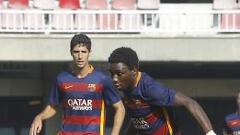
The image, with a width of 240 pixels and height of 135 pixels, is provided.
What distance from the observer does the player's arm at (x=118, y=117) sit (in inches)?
312

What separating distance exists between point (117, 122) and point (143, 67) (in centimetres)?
862

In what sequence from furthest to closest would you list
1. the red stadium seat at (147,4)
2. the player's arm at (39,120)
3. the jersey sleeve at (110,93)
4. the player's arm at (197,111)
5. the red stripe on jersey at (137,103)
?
the red stadium seat at (147,4)
the jersey sleeve at (110,93)
the player's arm at (39,120)
the red stripe on jersey at (137,103)
the player's arm at (197,111)

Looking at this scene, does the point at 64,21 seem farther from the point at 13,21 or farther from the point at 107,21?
the point at 13,21

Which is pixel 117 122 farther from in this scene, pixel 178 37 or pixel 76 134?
pixel 178 37

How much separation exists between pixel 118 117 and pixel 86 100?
33 centimetres

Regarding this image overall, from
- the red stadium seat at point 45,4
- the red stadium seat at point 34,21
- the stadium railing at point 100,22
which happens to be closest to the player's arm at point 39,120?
the stadium railing at point 100,22

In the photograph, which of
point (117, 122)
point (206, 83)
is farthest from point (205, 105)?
point (117, 122)

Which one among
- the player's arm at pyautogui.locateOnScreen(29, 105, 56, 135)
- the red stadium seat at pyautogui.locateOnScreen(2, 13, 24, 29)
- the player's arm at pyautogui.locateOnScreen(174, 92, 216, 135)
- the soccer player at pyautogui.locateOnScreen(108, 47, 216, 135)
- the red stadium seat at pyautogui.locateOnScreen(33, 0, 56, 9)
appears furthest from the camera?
the red stadium seat at pyautogui.locateOnScreen(33, 0, 56, 9)

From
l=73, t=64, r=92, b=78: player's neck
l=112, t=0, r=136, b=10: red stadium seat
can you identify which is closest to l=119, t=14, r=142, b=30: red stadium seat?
l=112, t=0, r=136, b=10: red stadium seat

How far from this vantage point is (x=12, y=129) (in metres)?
17.7

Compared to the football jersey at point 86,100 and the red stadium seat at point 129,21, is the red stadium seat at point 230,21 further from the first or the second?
the football jersey at point 86,100

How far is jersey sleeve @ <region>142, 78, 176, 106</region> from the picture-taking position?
23.5ft

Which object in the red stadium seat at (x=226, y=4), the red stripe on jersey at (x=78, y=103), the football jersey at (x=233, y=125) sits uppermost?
the red stadium seat at (x=226, y=4)

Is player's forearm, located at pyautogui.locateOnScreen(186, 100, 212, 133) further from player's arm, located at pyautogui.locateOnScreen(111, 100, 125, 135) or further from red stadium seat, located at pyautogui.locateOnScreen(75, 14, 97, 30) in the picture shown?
red stadium seat, located at pyautogui.locateOnScreen(75, 14, 97, 30)
